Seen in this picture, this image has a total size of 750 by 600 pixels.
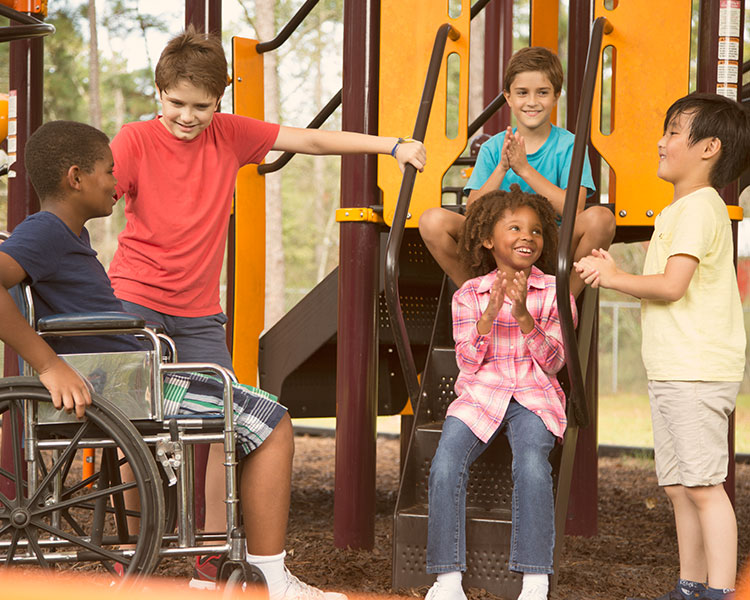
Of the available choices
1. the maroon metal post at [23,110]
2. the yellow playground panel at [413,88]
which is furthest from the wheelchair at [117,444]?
the maroon metal post at [23,110]

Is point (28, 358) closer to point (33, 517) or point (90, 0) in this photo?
point (33, 517)

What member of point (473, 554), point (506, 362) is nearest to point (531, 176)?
point (506, 362)

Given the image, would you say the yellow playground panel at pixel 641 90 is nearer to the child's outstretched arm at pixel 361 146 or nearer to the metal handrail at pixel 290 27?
the child's outstretched arm at pixel 361 146

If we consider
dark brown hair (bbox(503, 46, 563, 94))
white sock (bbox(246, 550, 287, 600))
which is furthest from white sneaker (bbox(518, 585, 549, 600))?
dark brown hair (bbox(503, 46, 563, 94))

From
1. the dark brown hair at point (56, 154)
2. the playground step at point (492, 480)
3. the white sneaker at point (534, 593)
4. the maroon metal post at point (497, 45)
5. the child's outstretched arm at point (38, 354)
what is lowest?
the white sneaker at point (534, 593)

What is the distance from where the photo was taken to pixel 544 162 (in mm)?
3693

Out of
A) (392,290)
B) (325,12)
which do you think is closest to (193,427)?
(392,290)

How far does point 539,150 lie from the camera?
3.71 metres

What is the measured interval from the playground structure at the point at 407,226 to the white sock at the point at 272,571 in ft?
1.59

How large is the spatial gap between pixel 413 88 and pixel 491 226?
900mm

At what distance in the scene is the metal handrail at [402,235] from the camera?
3.20 meters

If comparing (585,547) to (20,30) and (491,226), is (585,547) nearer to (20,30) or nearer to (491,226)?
(491,226)

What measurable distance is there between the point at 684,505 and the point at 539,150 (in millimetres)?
1443

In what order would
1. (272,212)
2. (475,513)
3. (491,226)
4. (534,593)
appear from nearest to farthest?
(534,593) → (475,513) → (491,226) → (272,212)
